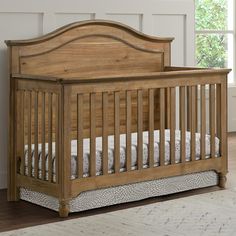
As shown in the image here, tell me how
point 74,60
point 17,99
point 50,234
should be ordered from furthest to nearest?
1. point 74,60
2. point 17,99
3. point 50,234

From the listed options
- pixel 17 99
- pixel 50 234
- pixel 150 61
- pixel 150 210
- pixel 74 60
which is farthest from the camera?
pixel 150 61

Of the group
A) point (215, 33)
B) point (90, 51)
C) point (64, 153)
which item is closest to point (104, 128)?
point (64, 153)

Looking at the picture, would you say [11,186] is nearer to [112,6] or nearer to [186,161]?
[186,161]

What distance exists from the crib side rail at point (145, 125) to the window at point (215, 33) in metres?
2.09

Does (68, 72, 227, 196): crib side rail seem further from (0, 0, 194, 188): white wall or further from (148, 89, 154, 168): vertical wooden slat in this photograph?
(0, 0, 194, 188): white wall

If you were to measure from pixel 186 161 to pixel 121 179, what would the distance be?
0.48 meters

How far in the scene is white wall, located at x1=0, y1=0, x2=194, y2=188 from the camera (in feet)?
13.8

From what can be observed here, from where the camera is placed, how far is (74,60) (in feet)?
14.3

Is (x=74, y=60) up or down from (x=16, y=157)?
up

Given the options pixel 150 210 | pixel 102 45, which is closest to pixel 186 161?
pixel 150 210

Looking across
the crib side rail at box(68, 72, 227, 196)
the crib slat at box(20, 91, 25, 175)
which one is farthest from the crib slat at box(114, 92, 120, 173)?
the crib slat at box(20, 91, 25, 175)

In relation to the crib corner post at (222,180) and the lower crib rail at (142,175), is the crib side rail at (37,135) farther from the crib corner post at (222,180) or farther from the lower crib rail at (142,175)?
the crib corner post at (222,180)

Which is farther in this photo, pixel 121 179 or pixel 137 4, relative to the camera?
pixel 137 4

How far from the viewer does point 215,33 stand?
22.0 feet
